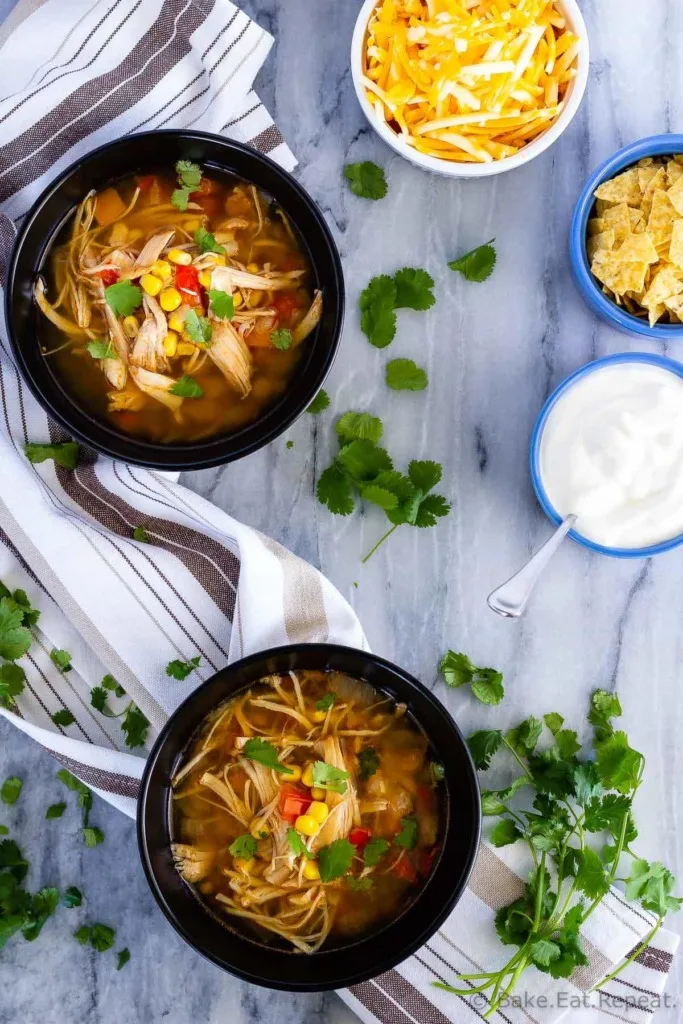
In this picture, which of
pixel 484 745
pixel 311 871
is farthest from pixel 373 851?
pixel 484 745

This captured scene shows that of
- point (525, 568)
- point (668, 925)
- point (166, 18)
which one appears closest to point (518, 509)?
point (525, 568)

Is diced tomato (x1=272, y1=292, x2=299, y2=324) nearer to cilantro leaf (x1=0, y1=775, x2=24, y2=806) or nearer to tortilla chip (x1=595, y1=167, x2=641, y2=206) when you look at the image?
tortilla chip (x1=595, y1=167, x2=641, y2=206)

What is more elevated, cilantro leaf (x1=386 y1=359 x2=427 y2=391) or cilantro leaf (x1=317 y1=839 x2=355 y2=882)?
cilantro leaf (x1=386 y1=359 x2=427 y2=391)

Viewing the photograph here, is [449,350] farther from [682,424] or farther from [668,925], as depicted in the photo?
[668,925]

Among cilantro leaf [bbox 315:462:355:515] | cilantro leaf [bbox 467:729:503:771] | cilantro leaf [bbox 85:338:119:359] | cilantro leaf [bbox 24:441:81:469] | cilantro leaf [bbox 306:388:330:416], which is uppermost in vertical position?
cilantro leaf [bbox 85:338:119:359]

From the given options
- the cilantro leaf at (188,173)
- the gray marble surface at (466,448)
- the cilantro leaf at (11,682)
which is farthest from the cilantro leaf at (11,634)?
the cilantro leaf at (188,173)

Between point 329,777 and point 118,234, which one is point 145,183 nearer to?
point 118,234

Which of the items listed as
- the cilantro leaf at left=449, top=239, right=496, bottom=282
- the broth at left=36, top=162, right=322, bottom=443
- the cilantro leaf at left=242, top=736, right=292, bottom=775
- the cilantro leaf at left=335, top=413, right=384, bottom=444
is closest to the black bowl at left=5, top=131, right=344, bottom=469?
the broth at left=36, top=162, right=322, bottom=443
